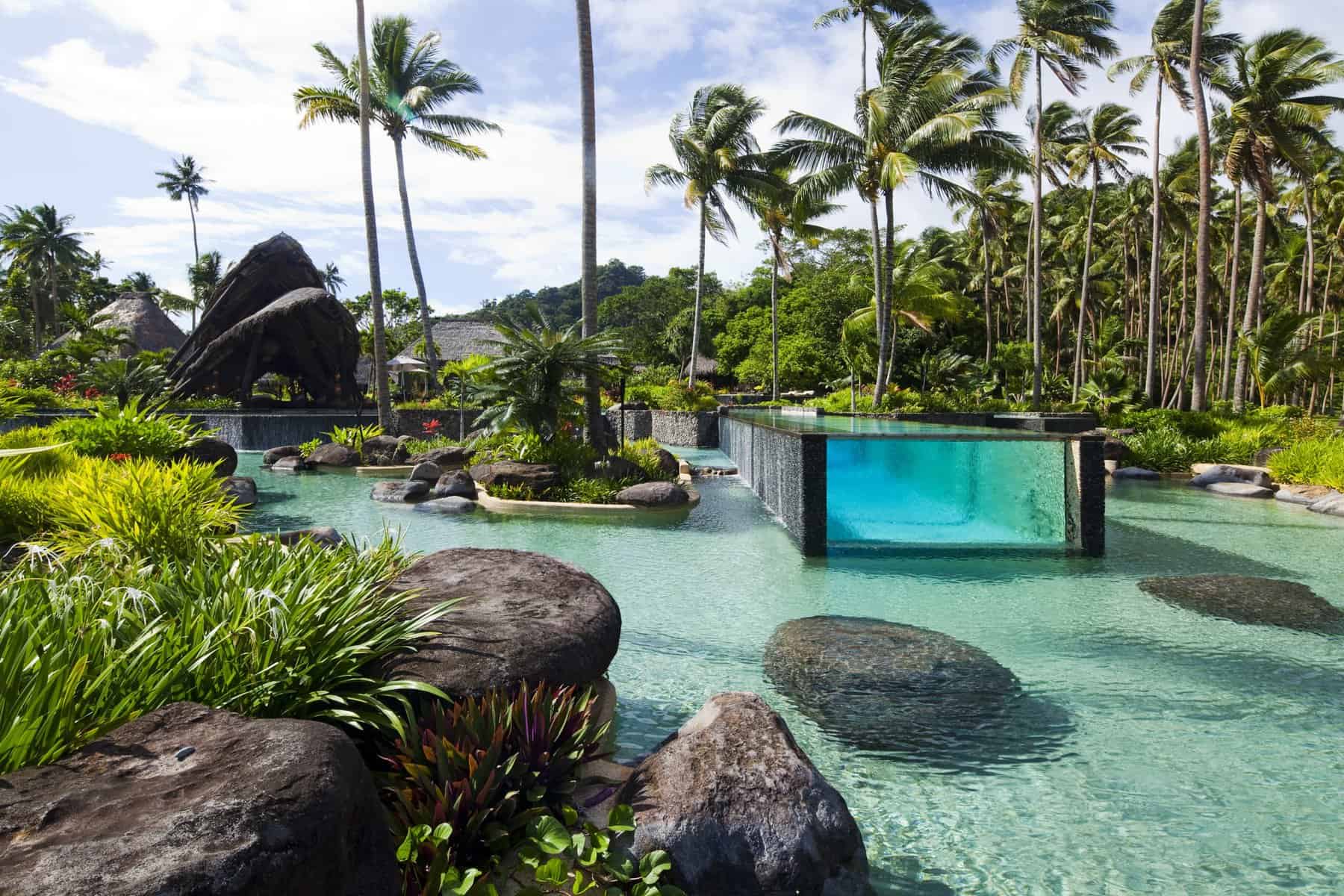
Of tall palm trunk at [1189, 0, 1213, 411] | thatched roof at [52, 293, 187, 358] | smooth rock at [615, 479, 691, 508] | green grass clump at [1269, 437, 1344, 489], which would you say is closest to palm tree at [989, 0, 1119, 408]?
tall palm trunk at [1189, 0, 1213, 411]

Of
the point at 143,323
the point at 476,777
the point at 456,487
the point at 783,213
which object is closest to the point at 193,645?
the point at 476,777

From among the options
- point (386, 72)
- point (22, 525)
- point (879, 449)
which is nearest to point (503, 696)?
point (22, 525)

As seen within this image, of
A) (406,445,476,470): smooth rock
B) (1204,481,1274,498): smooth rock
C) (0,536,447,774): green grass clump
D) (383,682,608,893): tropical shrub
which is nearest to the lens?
(0,536,447,774): green grass clump

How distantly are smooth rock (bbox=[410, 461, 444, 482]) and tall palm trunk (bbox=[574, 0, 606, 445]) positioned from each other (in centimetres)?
330

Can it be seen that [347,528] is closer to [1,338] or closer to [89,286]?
[1,338]

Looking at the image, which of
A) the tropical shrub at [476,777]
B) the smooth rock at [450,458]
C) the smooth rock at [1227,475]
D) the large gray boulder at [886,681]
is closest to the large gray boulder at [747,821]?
the tropical shrub at [476,777]

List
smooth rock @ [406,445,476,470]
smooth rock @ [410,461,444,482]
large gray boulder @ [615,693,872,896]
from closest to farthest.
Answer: large gray boulder @ [615,693,872,896] < smooth rock @ [410,461,444,482] < smooth rock @ [406,445,476,470]

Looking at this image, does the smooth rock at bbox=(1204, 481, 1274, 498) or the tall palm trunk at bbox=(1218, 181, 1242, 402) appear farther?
the tall palm trunk at bbox=(1218, 181, 1242, 402)

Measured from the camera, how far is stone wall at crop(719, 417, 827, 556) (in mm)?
9320

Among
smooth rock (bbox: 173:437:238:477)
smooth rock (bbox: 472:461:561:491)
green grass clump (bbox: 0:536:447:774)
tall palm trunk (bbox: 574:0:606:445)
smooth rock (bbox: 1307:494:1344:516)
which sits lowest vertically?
smooth rock (bbox: 1307:494:1344:516)

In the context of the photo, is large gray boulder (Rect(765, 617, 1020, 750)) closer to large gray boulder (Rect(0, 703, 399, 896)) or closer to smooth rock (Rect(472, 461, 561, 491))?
large gray boulder (Rect(0, 703, 399, 896))

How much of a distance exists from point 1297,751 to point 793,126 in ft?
75.9

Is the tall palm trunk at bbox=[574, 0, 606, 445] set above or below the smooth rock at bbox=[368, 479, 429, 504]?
above

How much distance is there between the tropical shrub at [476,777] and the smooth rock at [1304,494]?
48.2 feet
